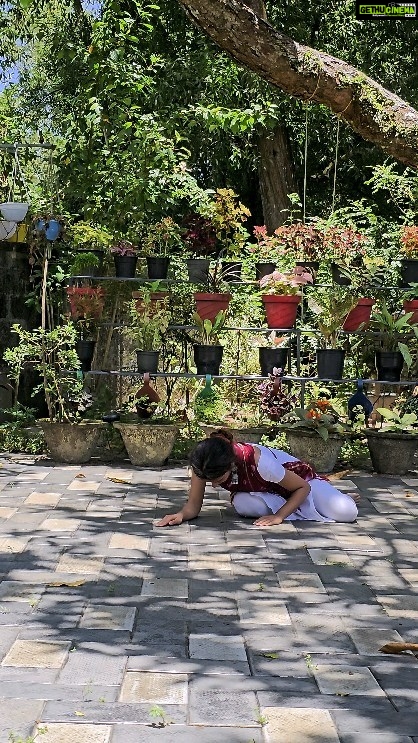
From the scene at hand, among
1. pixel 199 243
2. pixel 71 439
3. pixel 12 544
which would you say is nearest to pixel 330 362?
pixel 199 243

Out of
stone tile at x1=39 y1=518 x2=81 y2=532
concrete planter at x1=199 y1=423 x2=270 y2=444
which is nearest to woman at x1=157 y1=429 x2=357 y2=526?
Result: stone tile at x1=39 y1=518 x2=81 y2=532

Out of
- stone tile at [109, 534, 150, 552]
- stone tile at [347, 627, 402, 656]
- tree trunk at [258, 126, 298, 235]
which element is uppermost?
tree trunk at [258, 126, 298, 235]

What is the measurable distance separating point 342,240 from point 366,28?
249 inches

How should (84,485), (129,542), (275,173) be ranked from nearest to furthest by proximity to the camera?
1. (129,542)
2. (84,485)
3. (275,173)

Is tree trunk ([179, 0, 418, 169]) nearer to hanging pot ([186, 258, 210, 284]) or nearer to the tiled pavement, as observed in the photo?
the tiled pavement

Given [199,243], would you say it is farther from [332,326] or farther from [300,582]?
[300,582]

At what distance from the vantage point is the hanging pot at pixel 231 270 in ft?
28.1

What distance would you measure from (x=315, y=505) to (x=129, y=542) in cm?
131

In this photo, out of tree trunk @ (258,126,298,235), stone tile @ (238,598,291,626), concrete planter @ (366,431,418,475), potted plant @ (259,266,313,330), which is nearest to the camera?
stone tile @ (238,598,291,626)

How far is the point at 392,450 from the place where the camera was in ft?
25.9

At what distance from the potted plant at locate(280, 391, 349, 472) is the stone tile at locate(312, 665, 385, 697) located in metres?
4.26

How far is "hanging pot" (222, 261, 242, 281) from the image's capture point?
8578mm

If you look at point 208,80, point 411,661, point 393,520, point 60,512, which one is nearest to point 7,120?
point 208,80

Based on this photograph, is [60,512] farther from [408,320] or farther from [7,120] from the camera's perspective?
[7,120]
